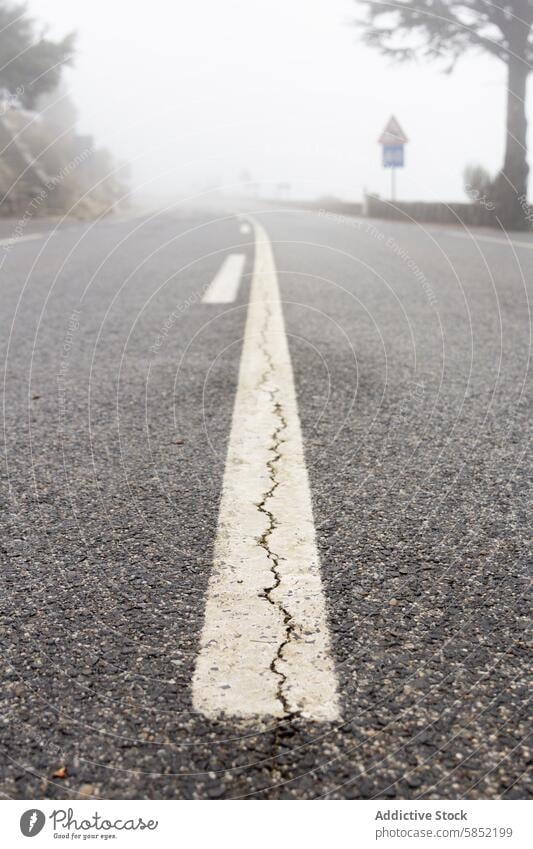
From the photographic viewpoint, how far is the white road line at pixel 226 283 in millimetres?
5277

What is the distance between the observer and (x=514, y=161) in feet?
59.5

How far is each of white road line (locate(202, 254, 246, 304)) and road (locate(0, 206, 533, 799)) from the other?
1.43 metres

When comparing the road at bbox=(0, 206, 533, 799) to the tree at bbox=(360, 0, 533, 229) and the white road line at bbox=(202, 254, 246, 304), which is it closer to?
the white road line at bbox=(202, 254, 246, 304)

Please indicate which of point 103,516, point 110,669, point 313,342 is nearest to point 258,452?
point 103,516

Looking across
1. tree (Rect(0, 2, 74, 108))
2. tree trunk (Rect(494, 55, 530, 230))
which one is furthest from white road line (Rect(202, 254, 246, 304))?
tree (Rect(0, 2, 74, 108))

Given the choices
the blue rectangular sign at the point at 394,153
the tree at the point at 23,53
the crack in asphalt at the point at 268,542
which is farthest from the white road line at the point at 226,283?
the tree at the point at 23,53

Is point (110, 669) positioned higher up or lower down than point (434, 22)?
lower down

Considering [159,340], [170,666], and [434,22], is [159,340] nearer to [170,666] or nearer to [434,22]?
[170,666]

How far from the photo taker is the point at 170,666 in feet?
4.17

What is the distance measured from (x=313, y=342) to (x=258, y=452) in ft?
5.41
